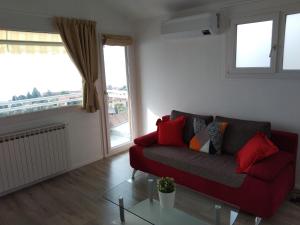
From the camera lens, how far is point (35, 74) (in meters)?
3.18

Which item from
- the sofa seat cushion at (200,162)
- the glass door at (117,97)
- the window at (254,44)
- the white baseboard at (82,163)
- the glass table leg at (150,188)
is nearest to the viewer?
the glass table leg at (150,188)

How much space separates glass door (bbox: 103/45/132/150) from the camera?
394 centimetres

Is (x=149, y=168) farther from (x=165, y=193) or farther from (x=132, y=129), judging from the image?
(x=132, y=129)

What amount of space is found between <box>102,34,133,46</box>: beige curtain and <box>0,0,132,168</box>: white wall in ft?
0.36

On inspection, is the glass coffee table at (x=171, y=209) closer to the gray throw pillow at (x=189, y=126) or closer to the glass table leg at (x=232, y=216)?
the glass table leg at (x=232, y=216)

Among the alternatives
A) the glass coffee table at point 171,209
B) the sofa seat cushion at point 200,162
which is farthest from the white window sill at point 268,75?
the glass coffee table at point 171,209

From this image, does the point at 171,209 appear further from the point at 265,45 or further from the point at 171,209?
the point at 265,45

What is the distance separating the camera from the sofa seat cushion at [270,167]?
2166mm

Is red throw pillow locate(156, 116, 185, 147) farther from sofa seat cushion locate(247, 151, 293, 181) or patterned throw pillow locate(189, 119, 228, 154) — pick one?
sofa seat cushion locate(247, 151, 293, 181)

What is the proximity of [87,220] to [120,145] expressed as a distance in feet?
6.23

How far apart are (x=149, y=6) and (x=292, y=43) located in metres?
1.90

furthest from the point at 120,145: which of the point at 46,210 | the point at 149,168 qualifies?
the point at 46,210

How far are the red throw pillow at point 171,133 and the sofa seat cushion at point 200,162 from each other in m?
0.11

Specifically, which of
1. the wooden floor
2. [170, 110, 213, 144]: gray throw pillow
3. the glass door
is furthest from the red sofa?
the glass door
